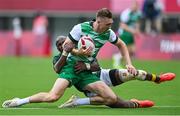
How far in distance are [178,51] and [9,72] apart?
10693 mm

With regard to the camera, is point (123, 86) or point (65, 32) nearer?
point (123, 86)

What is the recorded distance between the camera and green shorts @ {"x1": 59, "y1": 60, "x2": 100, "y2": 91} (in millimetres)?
14320

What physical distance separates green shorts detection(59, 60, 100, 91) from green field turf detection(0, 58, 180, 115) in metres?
0.47

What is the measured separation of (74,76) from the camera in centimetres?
1434

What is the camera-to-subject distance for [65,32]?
3950cm

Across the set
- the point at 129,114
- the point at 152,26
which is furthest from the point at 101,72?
the point at 152,26

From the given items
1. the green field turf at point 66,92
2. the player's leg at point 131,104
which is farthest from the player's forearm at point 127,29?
the player's leg at point 131,104

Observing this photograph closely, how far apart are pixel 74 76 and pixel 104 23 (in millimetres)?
1123

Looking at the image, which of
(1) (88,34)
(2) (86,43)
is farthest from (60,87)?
(1) (88,34)

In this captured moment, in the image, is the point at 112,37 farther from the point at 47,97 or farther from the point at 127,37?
the point at 127,37

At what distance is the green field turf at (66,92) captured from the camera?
13.6 m

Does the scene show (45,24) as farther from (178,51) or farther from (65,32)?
(178,51)

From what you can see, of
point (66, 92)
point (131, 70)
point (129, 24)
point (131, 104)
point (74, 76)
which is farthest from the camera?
point (129, 24)

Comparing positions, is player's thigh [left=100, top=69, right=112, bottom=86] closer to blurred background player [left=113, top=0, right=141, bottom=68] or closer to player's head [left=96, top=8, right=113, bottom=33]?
player's head [left=96, top=8, right=113, bottom=33]
